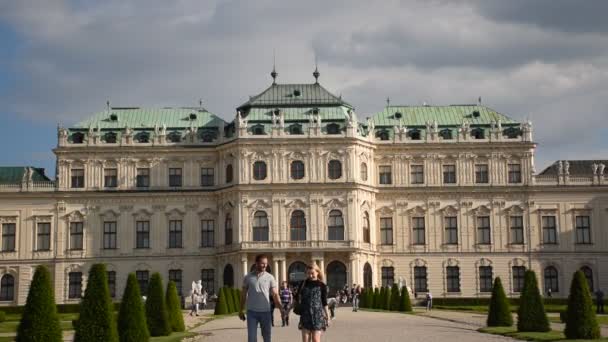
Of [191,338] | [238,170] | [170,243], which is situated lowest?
[191,338]

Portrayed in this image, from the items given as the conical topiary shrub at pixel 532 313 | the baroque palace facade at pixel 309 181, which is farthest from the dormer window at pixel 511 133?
the conical topiary shrub at pixel 532 313

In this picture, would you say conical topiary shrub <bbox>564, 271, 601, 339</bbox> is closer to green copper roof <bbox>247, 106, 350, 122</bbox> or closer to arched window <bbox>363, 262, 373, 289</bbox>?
arched window <bbox>363, 262, 373, 289</bbox>

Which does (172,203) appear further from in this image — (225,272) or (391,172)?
(391,172)

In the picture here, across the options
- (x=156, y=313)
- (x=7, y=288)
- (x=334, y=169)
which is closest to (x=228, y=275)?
(x=334, y=169)

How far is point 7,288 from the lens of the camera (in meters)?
71.3

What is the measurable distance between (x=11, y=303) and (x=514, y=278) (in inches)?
1340

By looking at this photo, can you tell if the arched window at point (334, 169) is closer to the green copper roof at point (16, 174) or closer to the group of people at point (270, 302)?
the green copper roof at point (16, 174)

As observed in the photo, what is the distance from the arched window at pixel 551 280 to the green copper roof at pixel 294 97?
58.1 ft

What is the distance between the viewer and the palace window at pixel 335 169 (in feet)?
230

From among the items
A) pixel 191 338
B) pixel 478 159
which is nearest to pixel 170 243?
pixel 478 159

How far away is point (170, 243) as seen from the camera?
72.1 metres

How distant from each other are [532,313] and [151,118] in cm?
4707

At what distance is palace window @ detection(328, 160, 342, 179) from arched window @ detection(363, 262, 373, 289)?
20.5 feet

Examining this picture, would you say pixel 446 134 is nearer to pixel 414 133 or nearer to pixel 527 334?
pixel 414 133
